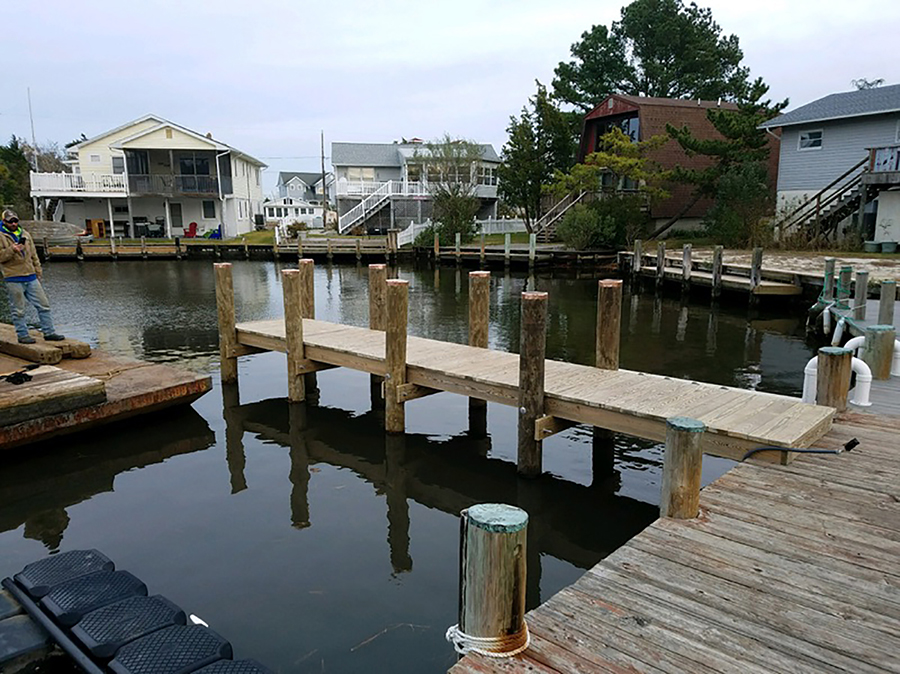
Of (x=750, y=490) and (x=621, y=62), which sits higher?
(x=621, y=62)

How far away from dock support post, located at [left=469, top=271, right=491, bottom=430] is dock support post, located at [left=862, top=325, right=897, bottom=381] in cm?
497

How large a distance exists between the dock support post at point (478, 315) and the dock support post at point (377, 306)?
1.87 m

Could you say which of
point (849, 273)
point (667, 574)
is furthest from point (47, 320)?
point (849, 273)

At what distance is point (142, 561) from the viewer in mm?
6340

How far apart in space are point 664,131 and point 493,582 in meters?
36.3

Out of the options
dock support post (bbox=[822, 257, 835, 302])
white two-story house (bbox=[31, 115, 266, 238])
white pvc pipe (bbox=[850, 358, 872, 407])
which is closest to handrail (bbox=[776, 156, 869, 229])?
dock support post (bbox=[822, 257, 835, 302])

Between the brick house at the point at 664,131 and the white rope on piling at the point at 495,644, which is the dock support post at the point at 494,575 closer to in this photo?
the white rope on piling at the point at 495,644

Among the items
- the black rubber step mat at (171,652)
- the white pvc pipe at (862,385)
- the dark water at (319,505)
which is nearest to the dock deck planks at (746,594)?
the black rubber step mat at (171,652)

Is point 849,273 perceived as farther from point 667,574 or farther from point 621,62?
point 621,62

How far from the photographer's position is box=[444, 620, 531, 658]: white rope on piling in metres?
3.13

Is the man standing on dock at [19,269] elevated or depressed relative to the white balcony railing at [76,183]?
depressed

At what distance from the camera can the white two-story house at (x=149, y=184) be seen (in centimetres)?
4134

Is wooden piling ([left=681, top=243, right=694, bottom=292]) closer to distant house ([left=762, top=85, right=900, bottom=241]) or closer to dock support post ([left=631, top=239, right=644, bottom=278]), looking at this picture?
dock support post ([left=631, top=239, right=644, bottom=278])

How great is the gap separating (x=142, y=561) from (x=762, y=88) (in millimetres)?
33213
